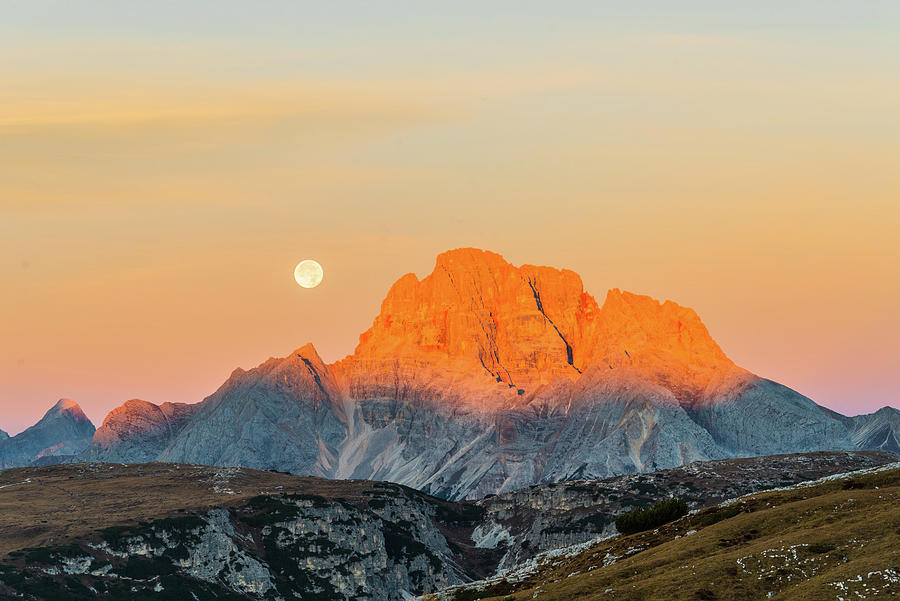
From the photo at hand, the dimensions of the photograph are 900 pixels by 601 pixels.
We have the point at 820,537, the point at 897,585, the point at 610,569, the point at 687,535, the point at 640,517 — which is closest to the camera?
the point at 897,585

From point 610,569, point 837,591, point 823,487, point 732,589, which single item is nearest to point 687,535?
point 610,569

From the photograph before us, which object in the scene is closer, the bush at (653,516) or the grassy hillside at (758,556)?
the grassy hillside at (758,556)

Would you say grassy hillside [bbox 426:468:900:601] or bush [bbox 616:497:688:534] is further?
bush [bbox 616:497:688:534]

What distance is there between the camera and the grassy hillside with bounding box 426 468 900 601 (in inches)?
3583

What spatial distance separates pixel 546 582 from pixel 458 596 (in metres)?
14.2

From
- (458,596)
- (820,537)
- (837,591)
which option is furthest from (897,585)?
(458,596)

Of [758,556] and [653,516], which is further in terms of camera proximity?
[653,516]

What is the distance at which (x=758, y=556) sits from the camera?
101 meters

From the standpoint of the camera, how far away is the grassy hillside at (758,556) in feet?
299

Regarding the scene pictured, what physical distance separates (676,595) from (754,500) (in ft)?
144

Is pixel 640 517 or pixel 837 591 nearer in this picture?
pixel 837 591

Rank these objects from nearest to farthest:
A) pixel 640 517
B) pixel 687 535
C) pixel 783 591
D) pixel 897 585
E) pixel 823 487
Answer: pixel 897 585
pixel 783 591
pixel 687 535
pixel 823 487
pixel 640 517

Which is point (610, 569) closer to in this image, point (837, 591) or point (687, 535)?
point (687, 535)

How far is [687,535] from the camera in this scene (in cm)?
12562
